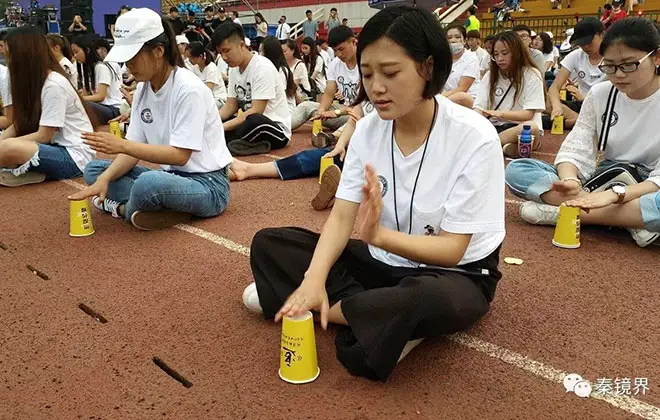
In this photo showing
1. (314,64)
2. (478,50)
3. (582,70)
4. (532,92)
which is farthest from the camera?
(314,64)

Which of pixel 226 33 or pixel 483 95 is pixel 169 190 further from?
pixel 483 95

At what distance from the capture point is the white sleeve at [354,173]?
2.34m

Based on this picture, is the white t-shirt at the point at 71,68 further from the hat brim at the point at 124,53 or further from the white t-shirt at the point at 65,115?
the hat brim at the point at 124,53

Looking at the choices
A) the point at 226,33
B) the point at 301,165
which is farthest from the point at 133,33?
the point at 226,33

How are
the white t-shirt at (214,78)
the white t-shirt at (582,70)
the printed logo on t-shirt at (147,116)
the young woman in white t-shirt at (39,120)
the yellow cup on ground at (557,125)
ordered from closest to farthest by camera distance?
the printed logo on t-shirt at (147,116)
the young woman in white t-shirt at (39,120)
the white t-shirt at (582,70)
the yellow cup on ground at (557,125)
the white t-shirt at (214,78)

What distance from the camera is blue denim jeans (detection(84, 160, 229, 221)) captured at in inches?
148

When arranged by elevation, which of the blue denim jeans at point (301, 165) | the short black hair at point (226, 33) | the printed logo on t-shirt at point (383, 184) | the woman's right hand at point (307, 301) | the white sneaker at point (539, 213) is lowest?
the blue denim jeans at point (301, 165)

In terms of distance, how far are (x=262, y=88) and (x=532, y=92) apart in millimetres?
2785

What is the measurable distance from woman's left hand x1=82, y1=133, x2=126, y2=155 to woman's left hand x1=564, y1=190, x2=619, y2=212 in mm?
2620

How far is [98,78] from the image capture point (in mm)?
8438

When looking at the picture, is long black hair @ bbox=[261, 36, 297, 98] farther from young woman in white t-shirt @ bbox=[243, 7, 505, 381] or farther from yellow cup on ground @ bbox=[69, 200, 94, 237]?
young woman in white t-shirt @ bbox=[243, 7, 505, 381]

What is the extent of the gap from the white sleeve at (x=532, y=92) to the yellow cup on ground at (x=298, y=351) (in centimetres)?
454

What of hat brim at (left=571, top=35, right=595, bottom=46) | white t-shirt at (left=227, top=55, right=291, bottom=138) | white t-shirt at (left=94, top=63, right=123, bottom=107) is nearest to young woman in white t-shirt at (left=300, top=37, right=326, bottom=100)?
white t-shirt at (left=94, top=63, right=123, bottom=107)

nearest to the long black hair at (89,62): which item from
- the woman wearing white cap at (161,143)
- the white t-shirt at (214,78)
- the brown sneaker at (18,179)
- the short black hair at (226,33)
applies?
the white t-shirt at (214,78)
